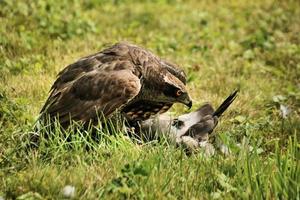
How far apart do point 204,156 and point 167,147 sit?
37 centimetres

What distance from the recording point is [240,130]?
19.4 ft

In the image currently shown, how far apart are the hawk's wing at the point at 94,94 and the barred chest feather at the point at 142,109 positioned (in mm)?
420

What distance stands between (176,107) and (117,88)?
1.68 metres

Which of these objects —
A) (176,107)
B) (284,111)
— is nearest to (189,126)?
(176,107)

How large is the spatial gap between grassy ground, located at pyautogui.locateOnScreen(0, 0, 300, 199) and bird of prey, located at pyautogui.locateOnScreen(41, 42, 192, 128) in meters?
0.28

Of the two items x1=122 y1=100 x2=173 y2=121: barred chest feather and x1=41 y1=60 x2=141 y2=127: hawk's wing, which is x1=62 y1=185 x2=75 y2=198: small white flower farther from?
x1=122 y1=100 x2=173 y2=121: barred chest feather

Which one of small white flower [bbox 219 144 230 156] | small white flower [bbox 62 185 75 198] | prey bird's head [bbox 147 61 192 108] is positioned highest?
prey bird's head [bbox 147 61 192 108]

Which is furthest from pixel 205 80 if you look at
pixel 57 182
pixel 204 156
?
pixel 57 182

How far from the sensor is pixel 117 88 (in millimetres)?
5043

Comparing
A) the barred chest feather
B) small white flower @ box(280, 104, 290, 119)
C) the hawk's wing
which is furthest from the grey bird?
small white flower @ box(280, 104, 290, 119)

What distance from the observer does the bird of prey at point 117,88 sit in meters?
5.05

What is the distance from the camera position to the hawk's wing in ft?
16.5

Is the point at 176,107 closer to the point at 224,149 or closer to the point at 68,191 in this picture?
the point at 224,149

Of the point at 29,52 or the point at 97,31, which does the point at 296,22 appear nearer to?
the point at 97,31
